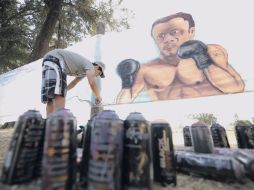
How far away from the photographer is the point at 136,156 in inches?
39.2

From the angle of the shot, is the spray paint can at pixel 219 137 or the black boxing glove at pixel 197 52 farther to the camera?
the black boxing glove at pixel 197 52

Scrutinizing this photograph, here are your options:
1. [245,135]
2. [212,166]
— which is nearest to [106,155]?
[212,166]

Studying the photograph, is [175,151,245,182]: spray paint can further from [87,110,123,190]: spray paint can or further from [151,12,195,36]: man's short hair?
[151,12,195,36]: man's short hair

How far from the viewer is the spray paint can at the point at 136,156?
0.97m

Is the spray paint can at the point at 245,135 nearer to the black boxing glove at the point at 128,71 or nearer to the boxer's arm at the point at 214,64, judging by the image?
the boxer's arm at the point at 214,64

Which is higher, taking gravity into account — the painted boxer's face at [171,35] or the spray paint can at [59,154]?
the painted boxer's face at [171,35]

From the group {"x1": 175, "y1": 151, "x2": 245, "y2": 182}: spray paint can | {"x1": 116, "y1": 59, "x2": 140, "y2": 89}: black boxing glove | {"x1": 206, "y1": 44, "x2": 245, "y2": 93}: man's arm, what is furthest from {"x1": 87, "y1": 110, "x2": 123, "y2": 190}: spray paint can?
{"x1": 116, "y1": 59, "x2": 140, "y2": 89}: black boxing glove

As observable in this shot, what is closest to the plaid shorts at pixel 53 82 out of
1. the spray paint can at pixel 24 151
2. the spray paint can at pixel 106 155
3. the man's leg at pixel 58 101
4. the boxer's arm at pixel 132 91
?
the man's leg at pixel 58 101

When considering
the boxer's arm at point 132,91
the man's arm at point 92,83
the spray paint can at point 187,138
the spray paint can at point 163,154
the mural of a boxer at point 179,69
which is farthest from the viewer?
the boxer's arm at point 132,91

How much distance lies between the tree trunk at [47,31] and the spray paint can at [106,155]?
22.6ft

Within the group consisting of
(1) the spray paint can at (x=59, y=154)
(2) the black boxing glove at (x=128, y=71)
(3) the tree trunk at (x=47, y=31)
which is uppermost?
(3) the tree trunk at (x=47, y=31)

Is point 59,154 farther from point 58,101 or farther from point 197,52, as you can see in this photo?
point 197,52

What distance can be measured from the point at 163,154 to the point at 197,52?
2540 millimetres

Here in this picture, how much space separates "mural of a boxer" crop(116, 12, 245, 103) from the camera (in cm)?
307
